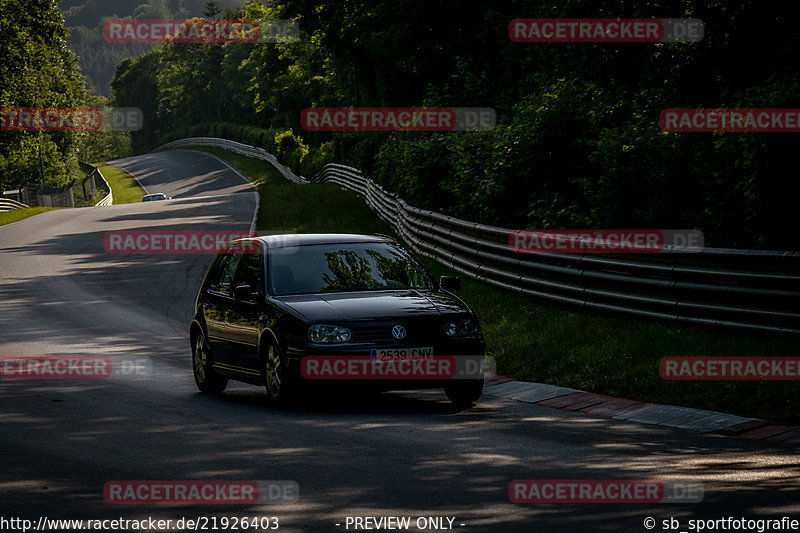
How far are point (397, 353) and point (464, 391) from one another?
0.95 meters

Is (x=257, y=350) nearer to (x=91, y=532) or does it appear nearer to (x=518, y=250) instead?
(x=91, y=532)

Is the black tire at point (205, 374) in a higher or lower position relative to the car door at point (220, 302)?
lower

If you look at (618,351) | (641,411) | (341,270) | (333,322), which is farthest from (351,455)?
(618,351)

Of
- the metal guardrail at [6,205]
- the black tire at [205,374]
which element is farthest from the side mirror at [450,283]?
the metal guardrail at [6,205]

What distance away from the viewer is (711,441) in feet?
27.5

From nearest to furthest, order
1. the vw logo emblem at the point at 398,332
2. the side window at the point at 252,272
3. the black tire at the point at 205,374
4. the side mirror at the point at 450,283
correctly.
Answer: the vw logo emblem at the point at 398,332, the side window at the point at 252,272, the side mirror at the point at 450,283, the black tire at the point at 205,374

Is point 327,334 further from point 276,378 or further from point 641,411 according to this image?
point 641,411

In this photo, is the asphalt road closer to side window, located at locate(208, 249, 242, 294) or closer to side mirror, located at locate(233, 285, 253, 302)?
side mirror, located at locate(233, 285, 253, 302)

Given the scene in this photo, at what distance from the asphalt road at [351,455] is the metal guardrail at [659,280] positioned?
2.71 m

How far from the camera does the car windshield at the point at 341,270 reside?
10656 mm

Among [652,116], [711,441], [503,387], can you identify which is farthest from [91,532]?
[652,116]

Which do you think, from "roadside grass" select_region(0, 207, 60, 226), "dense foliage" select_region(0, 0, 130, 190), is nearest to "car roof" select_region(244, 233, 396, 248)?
"roadside grass" select_region(0, 207, 60, 226)

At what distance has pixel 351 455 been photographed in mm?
7641

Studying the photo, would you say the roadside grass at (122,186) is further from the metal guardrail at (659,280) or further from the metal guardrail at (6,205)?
the metal guardrail at (659,280)
